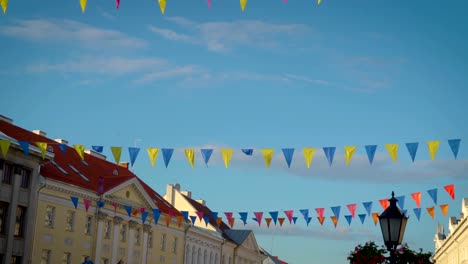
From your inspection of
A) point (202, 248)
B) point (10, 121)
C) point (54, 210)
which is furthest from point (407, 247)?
point (202, 248)

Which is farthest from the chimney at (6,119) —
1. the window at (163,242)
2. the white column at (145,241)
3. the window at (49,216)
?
the window at (163,242)

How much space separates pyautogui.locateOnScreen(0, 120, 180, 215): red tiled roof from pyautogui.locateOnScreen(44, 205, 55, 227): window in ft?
5.82

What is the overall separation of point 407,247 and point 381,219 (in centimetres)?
2574

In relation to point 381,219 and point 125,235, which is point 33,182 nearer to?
point 125,235

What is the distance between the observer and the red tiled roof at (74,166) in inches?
1911

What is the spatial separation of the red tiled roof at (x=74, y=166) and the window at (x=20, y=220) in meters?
2.76

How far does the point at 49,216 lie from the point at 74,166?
22.9ft

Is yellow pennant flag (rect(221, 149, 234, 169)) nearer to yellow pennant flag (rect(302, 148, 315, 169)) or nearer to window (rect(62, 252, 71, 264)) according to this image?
yellow pennant flag (rect(302, 148, 315, 169))

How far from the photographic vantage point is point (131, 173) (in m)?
66.9

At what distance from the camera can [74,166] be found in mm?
54125

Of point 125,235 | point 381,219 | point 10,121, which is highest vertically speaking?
point 10,121

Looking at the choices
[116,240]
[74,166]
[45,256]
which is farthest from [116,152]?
[116,240]

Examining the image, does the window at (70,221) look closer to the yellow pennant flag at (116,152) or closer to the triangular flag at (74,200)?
the triangular flag at (74,200)

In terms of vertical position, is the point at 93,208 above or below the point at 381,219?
above
